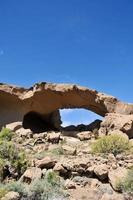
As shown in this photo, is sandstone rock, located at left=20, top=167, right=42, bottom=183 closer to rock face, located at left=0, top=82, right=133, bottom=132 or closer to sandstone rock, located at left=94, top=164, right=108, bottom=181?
sandstone rock, located at left=94, top=164, right=108, bottom=181

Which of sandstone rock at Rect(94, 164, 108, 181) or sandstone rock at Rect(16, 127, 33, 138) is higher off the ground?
sandstone rock at Rect(16, 127, 33, 138)

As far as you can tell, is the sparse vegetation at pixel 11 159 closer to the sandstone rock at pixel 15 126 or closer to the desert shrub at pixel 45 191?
the desert shrub at pixel 45 191

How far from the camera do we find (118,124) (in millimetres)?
26422

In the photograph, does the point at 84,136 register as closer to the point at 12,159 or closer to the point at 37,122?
the point at 37,122

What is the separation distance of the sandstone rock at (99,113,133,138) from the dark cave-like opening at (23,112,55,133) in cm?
710

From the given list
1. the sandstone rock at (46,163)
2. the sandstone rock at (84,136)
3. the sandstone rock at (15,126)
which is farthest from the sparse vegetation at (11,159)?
the sandstone rock at (84,136)

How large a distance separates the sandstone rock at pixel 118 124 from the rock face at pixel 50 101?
6.05 ft

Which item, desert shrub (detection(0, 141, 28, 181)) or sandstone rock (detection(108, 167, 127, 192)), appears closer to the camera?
sandstone rock (detection(108, 167, 127, 192))

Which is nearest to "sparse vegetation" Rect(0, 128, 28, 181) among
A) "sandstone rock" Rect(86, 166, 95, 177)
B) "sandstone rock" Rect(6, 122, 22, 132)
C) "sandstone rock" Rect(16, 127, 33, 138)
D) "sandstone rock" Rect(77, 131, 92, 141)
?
"sandstone rock" Rect(86, 166, 95, 177)

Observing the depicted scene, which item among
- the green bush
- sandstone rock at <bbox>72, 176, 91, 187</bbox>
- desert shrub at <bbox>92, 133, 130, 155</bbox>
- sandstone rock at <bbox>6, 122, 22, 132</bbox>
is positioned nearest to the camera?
the green bush

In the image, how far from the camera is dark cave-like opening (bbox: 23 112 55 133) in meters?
32.6

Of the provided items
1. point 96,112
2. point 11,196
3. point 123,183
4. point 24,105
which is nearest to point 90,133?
point 96,112

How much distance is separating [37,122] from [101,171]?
69.3ft

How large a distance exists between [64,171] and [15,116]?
17154mm
